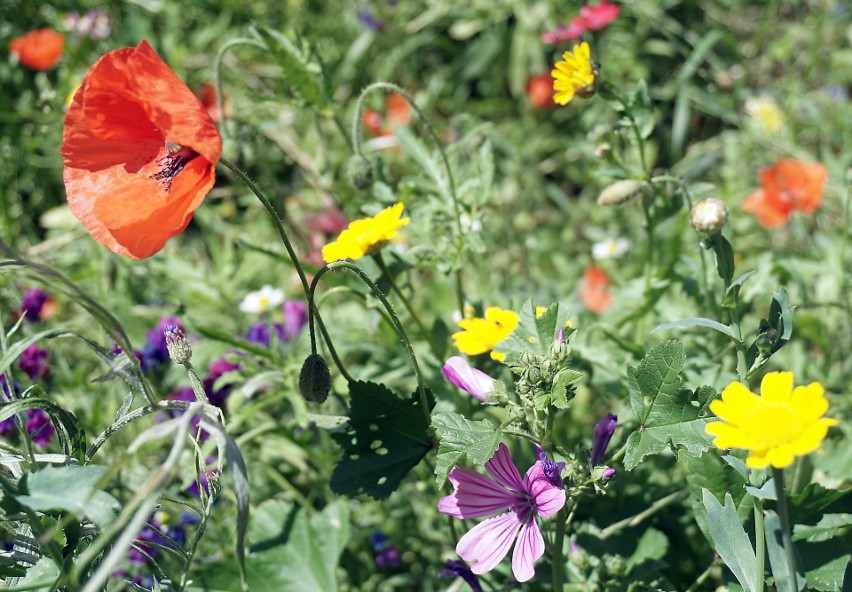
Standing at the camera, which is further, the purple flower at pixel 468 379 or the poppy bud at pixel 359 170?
the poppy bud at pixel 359 170

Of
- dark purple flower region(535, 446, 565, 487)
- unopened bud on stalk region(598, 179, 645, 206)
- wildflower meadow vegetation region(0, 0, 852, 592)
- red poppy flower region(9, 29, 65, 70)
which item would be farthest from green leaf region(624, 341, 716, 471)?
red poppy flower region(9, 29, 65, 70)

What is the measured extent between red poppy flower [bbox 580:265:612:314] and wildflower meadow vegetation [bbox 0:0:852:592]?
11 millimetres

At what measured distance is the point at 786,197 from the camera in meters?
2.62

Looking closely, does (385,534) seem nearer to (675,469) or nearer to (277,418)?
(277,418)

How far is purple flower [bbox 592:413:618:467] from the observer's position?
4.49 feet

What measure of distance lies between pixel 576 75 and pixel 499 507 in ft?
2.93

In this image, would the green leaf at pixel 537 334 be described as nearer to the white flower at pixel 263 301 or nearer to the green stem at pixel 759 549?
the green stem at pixel 759 549

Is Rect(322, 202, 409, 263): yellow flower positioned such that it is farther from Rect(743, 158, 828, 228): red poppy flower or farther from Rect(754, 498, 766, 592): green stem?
Rect(743, 158, 828, 228): red poppy flower

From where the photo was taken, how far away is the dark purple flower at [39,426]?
6.29ft

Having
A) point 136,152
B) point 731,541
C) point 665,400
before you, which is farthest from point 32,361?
point 731,541

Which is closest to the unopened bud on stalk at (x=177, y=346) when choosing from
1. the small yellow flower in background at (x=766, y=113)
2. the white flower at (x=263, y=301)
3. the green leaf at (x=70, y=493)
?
the green leaf at (x=70, y=493)

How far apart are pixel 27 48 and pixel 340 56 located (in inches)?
53.8

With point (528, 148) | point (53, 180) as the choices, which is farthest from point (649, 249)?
point (53, 180)

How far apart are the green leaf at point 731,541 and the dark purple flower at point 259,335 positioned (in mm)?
1235
